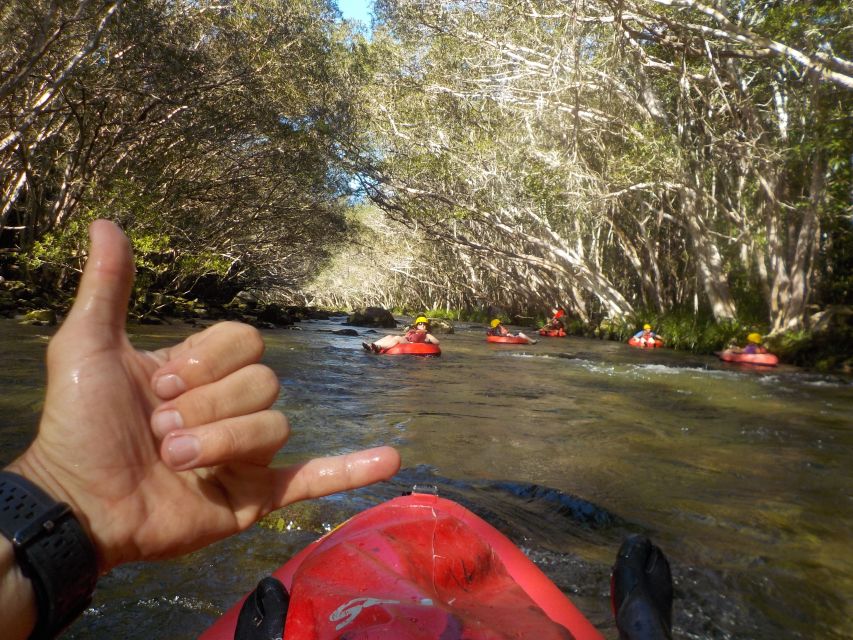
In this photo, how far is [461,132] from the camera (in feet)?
69.0

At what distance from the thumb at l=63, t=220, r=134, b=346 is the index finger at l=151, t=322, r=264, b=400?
0.13m

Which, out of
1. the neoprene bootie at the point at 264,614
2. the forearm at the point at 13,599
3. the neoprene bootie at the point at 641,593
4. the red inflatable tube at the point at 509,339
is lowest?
the red inflatable tube at the point at 509,339

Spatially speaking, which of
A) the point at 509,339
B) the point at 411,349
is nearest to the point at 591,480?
the point at 411,349

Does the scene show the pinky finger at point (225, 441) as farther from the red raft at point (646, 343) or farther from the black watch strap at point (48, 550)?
the red raft at point (646, 343)

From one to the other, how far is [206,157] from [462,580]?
60.8ft

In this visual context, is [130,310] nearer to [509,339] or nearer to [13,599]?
[509,339]

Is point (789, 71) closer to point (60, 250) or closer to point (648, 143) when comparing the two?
point (648, 143)

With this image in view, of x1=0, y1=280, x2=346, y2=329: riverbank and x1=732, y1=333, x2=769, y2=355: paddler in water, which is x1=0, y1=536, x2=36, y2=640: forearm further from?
x1=732, y1=333, x2=769, y2=355: paddler in water

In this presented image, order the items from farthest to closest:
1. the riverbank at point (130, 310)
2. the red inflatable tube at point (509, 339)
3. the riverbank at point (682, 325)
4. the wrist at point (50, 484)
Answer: the red inflatable tube at point (509, 339)
the riverbank at point (130, 310)
the riverbank at point (682, 325)
the wrist at point (50, 484)

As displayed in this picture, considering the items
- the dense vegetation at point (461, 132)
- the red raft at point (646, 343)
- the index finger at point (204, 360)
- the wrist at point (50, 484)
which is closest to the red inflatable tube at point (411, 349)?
the dense vegetation at point (461, 132)

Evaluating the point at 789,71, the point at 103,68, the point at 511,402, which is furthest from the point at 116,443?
the point at 789,71

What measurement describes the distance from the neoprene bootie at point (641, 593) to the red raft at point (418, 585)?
0.51 feet

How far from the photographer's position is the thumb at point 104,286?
1.20 metres

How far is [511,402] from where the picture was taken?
28.2 ft
